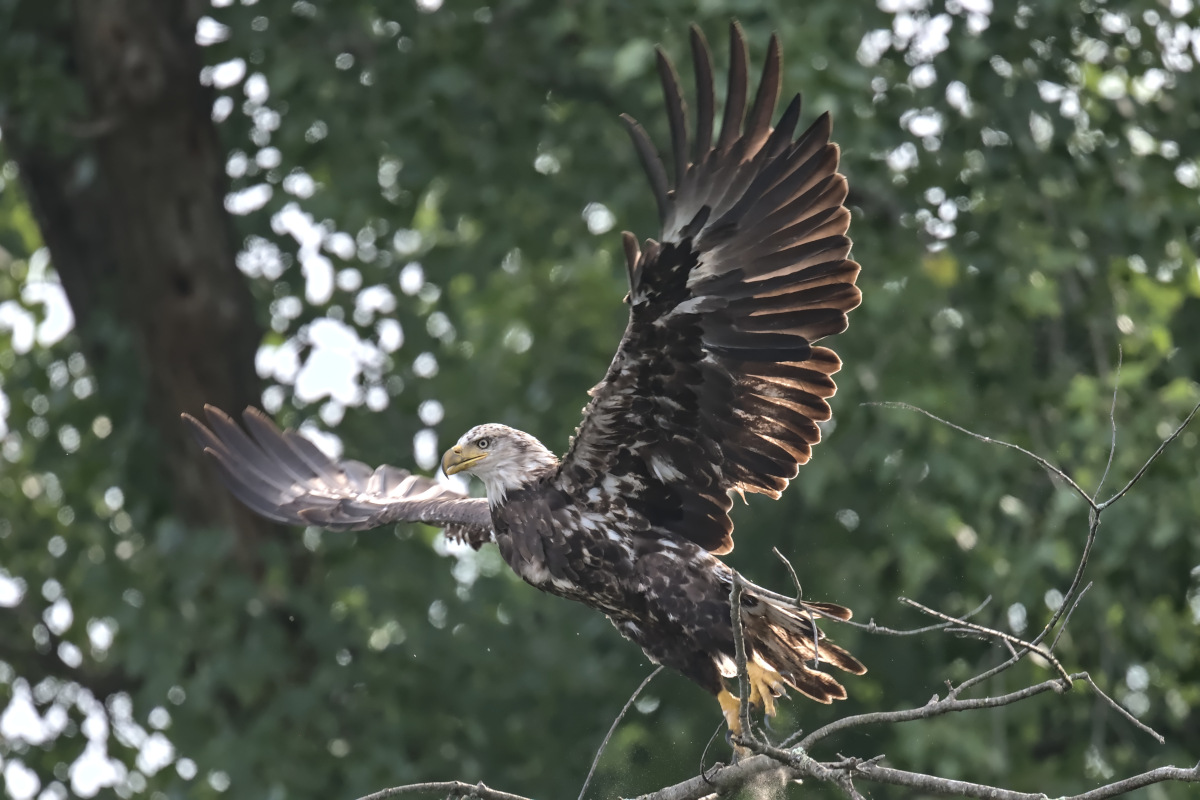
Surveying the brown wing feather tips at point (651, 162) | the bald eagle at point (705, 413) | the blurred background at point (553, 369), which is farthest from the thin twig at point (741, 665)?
the blurred background at point (553, 369)

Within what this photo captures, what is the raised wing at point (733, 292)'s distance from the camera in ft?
13.9

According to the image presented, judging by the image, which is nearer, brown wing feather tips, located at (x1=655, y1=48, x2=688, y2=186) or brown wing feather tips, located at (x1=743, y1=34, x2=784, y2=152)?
brown wing feather tips, located at (x1=655, y1=48, x2=688, y2=186)

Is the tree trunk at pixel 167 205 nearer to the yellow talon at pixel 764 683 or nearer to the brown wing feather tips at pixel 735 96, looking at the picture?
the yellow talon at pixel 764 683

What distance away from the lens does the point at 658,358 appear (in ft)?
14.1

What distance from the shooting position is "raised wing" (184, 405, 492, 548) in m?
5.55

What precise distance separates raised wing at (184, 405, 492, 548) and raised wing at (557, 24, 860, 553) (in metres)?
1.17

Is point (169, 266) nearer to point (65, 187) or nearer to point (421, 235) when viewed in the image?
point (65, 187)

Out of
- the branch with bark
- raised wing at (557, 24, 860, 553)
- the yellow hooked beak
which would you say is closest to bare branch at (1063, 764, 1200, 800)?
the branch with bark

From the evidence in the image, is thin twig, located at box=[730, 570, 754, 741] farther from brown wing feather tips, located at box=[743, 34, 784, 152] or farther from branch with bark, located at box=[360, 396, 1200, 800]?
brown wing feather tips, located at box=[743, 34, 784, 152]

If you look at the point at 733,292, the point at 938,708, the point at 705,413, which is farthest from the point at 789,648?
the point at 938,708

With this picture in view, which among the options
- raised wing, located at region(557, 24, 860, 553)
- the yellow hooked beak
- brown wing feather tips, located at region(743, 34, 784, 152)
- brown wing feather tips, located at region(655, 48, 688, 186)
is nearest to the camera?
brown wing feather tips, located at region(655, 48, 688, 186)

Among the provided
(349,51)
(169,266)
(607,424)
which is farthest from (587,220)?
(607,424)

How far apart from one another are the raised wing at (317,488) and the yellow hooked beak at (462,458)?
53 cm

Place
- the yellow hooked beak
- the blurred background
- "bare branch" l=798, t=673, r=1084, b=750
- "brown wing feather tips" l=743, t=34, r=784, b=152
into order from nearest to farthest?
1. "bare branch" l=798, t=673, r=1084, b=750
2. "brown wing feather tips" l=743, t=34, r=784, b=152
3. the yellow hooked beak
4. the blurred background
